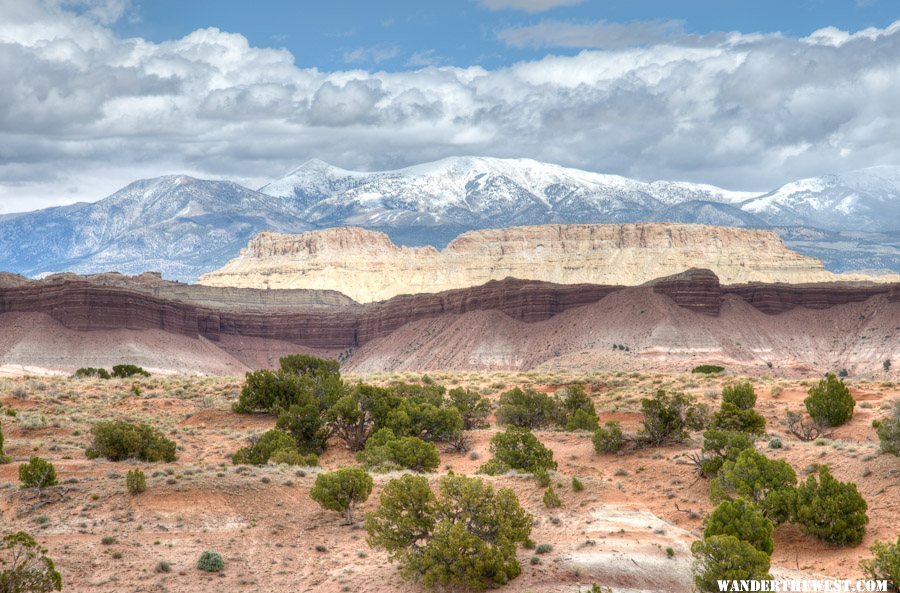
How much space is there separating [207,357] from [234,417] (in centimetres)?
9601

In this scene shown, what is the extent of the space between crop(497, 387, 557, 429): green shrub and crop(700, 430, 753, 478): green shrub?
53.4ft

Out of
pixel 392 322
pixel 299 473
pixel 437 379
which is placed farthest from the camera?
pixel 392 322

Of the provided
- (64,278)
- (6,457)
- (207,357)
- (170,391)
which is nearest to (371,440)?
(6,457)

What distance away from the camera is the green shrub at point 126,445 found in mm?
36250

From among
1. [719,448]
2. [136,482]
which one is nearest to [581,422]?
[719,448]

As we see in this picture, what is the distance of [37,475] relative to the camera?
97.5 feet

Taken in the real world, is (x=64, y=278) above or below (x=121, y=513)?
above

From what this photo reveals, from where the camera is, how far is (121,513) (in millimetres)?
28188

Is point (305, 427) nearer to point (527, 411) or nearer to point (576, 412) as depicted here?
point (527, 411)

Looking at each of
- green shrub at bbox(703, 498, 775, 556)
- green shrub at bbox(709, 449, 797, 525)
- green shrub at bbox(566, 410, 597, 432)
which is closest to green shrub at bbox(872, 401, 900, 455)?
green shrub at bbox(709, 449, 797, 525)

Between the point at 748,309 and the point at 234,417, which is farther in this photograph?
the point at 748,309

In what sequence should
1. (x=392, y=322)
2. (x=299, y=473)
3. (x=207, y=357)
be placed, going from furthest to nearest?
(x=392, y=322), (x=207, y=357), (x=299, y=473)

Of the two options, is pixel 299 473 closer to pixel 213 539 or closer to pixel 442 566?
pixel 213 539

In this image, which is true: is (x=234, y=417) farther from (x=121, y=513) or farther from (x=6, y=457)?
(x=121, y=513)
